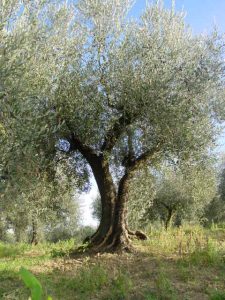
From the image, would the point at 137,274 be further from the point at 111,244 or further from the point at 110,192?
the point at 110,192

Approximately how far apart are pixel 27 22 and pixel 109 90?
3.15m

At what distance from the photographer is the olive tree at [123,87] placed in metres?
11.0

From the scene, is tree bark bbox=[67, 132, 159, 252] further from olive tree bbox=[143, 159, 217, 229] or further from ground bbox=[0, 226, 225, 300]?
olive tree bbox=[143, 159, 217, 229]

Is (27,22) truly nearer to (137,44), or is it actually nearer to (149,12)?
(137,44)

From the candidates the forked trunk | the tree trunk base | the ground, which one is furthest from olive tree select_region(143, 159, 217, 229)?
the ground

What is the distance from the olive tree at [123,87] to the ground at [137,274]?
4.54 ft

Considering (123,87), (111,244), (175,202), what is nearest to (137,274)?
(111,244)

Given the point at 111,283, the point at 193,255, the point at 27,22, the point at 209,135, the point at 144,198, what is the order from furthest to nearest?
the point at 144,198
the point at 209,135
the point at 193,255
the point at 27,22
the point at 111,283

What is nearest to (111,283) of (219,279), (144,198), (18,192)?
(219,279)

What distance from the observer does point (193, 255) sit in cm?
1052

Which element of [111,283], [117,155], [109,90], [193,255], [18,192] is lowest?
[111,283]

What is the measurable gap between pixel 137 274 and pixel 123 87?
520 centimetres

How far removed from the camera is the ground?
820 cm

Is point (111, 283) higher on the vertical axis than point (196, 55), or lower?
lower
